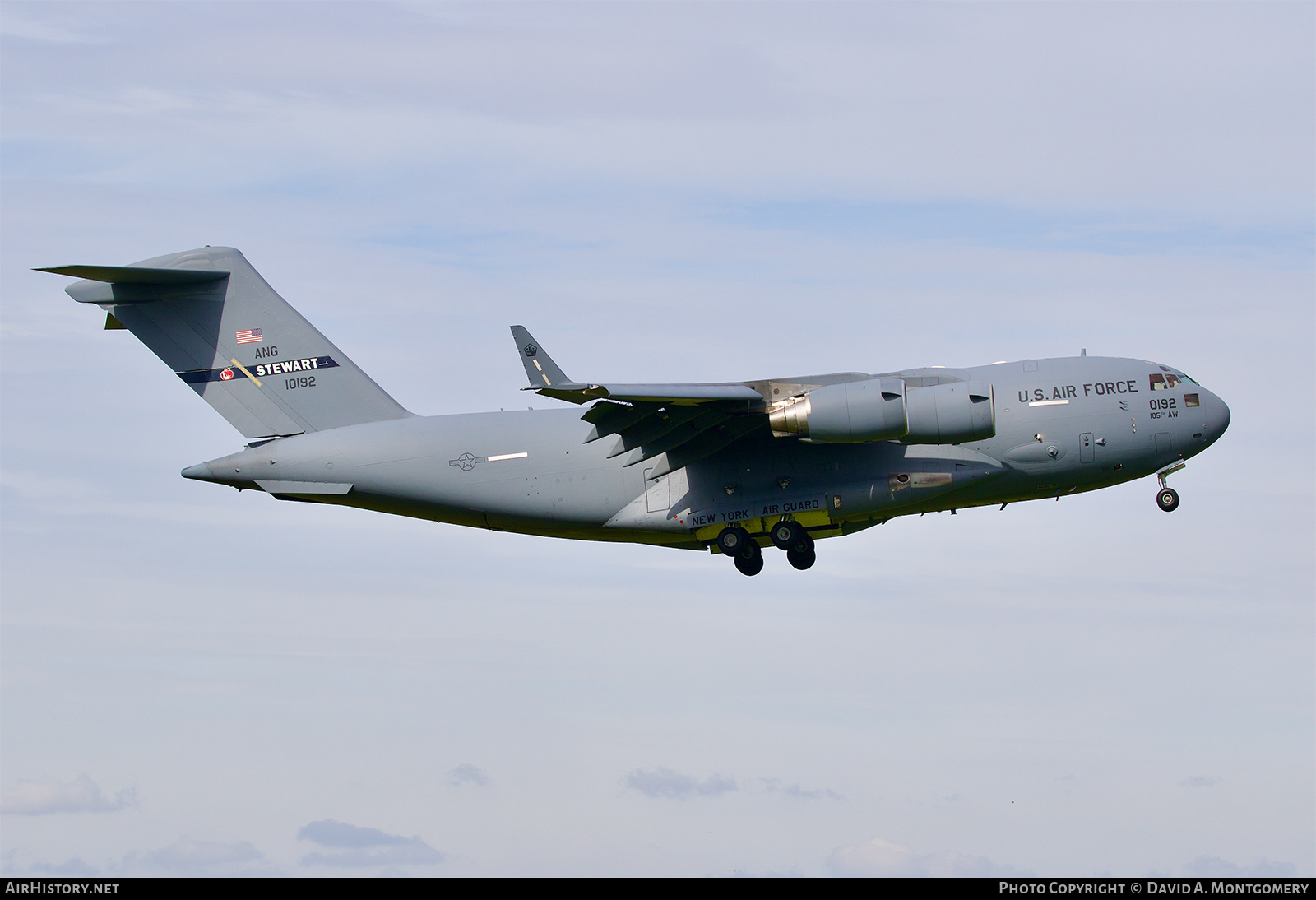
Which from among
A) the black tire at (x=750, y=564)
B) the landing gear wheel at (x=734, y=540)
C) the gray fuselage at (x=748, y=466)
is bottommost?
the black tire at (x=750, y=564)

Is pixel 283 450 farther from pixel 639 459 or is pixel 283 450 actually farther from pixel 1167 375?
pixel 1167 375

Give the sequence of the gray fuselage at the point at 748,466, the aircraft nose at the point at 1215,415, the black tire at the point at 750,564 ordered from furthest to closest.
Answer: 1. the black tire at the point at 750,564
2. the aircraft nose at the point at 1215,415
3. the gray fuselage at the point at 748,466

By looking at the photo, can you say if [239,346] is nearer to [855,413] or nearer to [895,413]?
[855,413]

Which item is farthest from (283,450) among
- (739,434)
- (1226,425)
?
(1226,425)

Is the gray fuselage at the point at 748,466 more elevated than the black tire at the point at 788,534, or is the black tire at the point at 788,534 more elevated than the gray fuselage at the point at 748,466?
the gray fuselage at the point at 748,466

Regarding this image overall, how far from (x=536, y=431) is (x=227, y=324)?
5242mm

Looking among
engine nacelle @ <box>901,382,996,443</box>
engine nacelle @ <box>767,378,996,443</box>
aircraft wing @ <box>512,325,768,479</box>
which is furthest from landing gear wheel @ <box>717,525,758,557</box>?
engine nacelle @ <box>901,382,996,443</box>

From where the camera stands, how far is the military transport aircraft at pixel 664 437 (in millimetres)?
19641

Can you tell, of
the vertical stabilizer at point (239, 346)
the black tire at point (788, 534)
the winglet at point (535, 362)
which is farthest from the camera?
the vertical stabilizer at point (239, 346)

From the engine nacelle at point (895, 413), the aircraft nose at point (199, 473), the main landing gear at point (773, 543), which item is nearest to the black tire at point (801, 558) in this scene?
the main landing gear at point (773, 543)

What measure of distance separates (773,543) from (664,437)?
233 centimetres

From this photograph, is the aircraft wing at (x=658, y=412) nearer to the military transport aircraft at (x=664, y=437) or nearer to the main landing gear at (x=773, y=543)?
the military transport aircraft at (x=664, y=437)

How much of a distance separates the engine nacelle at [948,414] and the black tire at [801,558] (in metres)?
2.73

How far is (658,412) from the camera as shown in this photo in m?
19.9
